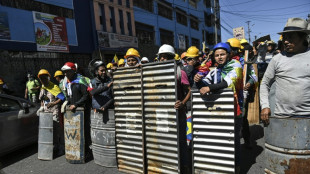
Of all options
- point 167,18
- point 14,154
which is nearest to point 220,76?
point 14,154

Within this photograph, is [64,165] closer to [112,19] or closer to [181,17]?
[112,19]

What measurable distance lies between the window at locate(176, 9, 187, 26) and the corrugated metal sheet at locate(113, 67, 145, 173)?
2846 cm

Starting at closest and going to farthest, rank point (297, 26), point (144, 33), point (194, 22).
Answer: point (297, 26)
point (144, 33)
point (194, 22)

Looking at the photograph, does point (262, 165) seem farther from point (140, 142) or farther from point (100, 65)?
point (100, 65)

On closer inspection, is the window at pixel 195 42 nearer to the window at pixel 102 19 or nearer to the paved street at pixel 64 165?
the window at pixel 102 19

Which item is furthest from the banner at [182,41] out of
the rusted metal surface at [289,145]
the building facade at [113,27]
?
the rusted metal surface at [289,145]

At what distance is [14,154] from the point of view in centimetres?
505

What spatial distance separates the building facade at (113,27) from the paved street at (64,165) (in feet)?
41.4

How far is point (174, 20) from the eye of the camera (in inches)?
1123

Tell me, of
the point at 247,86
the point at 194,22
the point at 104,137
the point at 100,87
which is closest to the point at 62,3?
the point at 100,87

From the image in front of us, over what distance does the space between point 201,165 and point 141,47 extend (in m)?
19.8

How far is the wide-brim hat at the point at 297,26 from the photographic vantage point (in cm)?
212

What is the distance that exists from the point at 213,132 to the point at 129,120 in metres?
1.31

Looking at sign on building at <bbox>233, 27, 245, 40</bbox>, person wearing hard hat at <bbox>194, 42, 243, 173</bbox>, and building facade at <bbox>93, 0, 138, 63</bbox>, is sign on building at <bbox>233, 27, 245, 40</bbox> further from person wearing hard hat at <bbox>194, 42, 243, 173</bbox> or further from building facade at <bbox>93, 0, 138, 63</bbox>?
person wearing hard hat at <bbox>194, 42, 243, 173</bbox>
